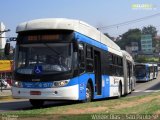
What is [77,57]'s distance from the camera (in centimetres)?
1578

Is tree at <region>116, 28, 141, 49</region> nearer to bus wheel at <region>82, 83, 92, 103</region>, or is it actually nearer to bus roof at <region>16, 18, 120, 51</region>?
bus wheel at <region>82, 83, 92, 103</region>

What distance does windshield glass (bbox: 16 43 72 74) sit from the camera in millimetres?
15430

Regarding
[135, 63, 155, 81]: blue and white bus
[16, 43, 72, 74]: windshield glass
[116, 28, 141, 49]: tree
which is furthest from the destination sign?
[116, 28, 141, 49]: tree

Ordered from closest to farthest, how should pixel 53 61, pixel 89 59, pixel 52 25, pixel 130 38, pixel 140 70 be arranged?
pixel 53 61 → pixel 52 25 → pixel 89 59 → pixel 140 70 → pixel 130 38

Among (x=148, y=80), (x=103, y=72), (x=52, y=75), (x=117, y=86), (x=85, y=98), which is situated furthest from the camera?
(x=148, y=80)

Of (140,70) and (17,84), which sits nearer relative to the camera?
(17,84)

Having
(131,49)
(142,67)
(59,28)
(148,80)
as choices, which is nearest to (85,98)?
(59,28)

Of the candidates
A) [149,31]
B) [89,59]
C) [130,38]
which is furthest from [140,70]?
[149,31]

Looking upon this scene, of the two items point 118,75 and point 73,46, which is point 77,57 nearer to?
point 73,46

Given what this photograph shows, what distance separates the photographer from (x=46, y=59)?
15.5 meters

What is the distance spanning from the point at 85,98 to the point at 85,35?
8.30 feet

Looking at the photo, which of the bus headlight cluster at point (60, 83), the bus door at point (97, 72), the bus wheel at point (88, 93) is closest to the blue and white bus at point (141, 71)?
the bus door at point (97, 72)

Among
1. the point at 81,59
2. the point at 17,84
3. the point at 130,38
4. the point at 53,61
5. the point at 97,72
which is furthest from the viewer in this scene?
the point at 130,38

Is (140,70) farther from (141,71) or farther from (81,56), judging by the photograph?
(81,56)
